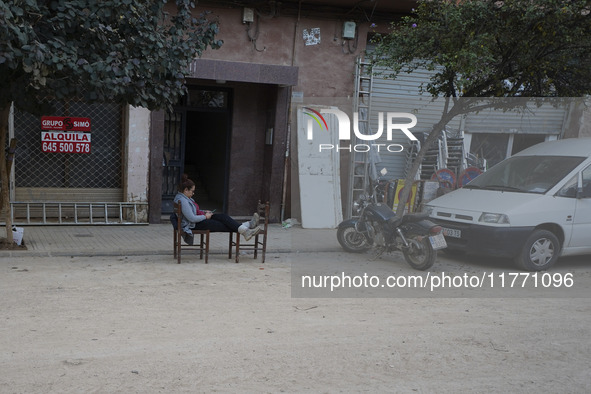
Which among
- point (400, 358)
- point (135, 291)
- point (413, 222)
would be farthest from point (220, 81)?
point (400, 358)

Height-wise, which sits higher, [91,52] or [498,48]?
[498,48]

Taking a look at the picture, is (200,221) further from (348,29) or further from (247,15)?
(348,29)

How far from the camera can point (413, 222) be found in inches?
368

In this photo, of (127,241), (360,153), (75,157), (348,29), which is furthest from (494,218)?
(75,157)

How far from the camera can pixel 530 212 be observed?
937 cm

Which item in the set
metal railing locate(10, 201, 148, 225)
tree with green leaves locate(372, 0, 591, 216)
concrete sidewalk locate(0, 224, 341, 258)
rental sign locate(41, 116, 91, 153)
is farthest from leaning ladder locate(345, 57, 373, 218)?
rental sign locate(41, 116, 91, 153)

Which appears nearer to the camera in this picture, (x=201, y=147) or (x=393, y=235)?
(x=393, y=235)

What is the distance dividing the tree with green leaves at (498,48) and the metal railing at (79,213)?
5220 millimetres

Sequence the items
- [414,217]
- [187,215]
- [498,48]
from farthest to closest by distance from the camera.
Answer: [498,48]
[414,217]
[187,215]

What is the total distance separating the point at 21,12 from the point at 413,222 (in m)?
5.77

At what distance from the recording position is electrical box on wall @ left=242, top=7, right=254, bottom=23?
13023mm

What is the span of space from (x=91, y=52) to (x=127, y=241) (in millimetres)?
3445

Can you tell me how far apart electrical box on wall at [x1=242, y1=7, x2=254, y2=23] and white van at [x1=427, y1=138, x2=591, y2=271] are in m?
5.43

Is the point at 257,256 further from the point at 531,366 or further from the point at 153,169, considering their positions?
the point at 531,366
